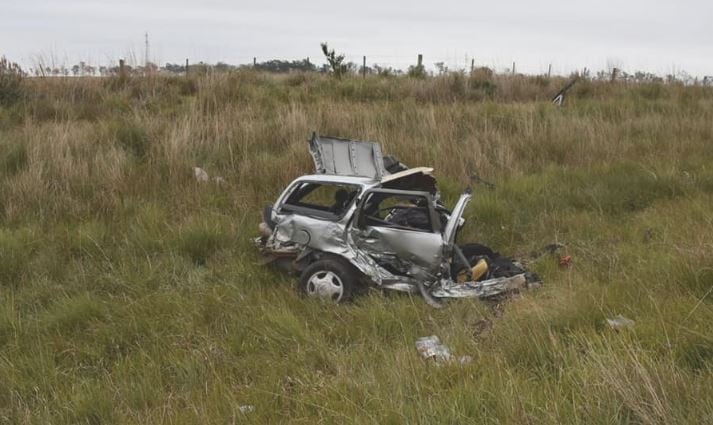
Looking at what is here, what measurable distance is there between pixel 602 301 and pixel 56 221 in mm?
5391

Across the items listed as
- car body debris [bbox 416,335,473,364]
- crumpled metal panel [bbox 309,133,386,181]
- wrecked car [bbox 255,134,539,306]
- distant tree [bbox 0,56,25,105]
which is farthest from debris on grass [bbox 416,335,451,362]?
distant tree [bbox 0,56,25,105]

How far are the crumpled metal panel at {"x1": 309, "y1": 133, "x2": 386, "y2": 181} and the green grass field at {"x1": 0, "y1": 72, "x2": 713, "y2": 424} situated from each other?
111 centimetres

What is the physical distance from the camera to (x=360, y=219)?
461 cm

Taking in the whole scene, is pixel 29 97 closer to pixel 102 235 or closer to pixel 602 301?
pixel 102 235

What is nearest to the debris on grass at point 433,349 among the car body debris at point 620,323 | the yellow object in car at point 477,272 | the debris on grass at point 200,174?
the car body debris at point 620,323

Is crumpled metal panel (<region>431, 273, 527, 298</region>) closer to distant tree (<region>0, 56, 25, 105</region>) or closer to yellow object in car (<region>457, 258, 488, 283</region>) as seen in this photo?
yellow object in car (<region>457, 258, 488, 283</region>)

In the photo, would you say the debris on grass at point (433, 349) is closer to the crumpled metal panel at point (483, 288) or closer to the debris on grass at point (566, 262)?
the crumpled metal panel at point (483, 288)

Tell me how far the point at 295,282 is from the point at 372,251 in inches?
27.9

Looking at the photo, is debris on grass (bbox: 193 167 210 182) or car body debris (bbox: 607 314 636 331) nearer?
car body debris (bbox: 607 314 636 331)

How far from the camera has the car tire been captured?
14.1 feet

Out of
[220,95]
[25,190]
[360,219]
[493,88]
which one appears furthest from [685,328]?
[493,88]

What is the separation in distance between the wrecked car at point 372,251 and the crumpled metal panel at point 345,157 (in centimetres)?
18

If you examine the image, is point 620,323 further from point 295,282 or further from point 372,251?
point 295,282

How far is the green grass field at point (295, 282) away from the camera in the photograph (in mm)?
2678
